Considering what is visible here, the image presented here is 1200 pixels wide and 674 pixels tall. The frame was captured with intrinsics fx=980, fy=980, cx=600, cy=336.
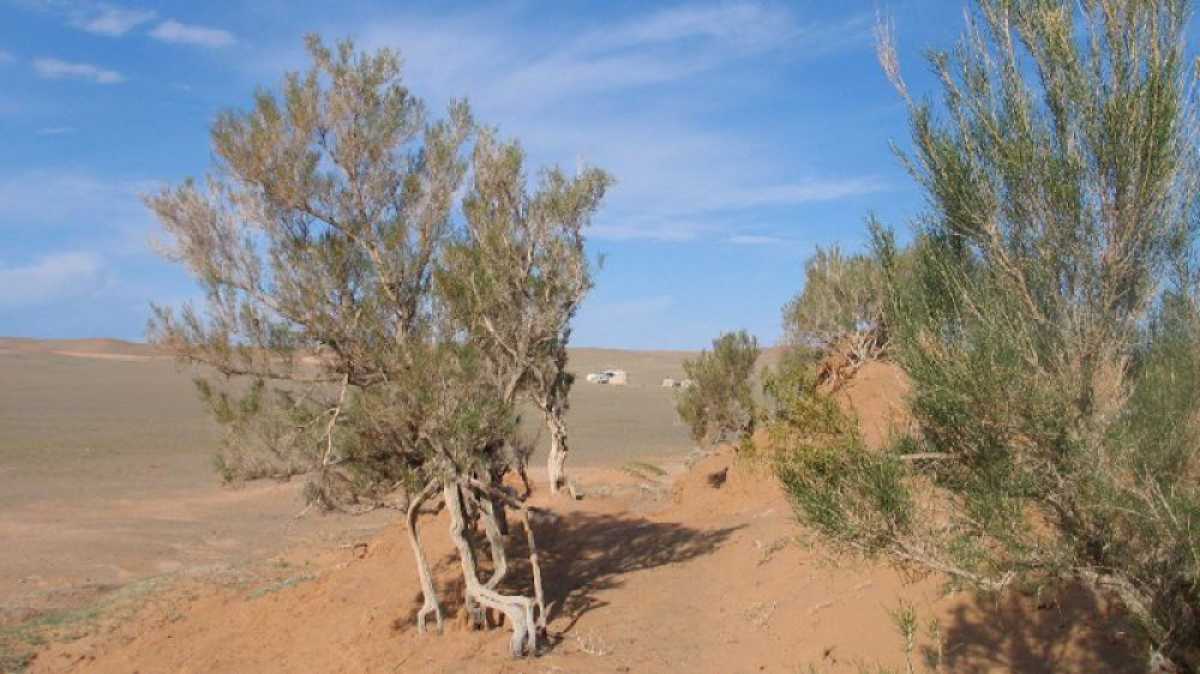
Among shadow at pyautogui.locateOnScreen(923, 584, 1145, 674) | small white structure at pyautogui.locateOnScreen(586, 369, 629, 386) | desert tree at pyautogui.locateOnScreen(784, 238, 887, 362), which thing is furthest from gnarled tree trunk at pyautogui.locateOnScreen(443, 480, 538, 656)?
small white structure at pyautogui.locateOnScreen(586, 369, 629, 386)

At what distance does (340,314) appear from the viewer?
1098cm

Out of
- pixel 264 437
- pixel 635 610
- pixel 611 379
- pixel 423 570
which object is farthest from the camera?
pixel 611 379

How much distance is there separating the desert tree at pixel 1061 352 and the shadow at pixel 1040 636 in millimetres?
1916

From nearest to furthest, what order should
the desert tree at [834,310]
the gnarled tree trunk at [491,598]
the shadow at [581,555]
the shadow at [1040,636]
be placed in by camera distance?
the shadow at [1040,636] < the gnarled tree trunk at [491,598] < the shadow at [581,555] < the desert tree at [834,310]

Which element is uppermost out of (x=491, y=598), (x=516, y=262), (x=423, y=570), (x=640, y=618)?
(x=516, y=262)

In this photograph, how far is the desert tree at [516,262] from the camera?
37.1 feet

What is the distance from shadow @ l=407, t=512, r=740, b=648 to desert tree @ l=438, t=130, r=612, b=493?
2399mm

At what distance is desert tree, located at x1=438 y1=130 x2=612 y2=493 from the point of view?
11.3 meters

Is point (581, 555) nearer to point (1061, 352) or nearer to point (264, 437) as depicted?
point (264, 437)

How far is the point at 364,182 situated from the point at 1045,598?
821cm

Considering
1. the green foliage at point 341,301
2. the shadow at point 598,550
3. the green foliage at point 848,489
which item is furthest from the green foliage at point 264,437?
the green foliage at point 848,489

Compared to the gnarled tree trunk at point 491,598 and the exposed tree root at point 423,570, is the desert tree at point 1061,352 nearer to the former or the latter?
the gnarled tree trunk at point 491,598

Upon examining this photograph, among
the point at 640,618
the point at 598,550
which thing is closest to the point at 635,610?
the point at 640,618

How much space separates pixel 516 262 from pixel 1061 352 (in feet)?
27.6
